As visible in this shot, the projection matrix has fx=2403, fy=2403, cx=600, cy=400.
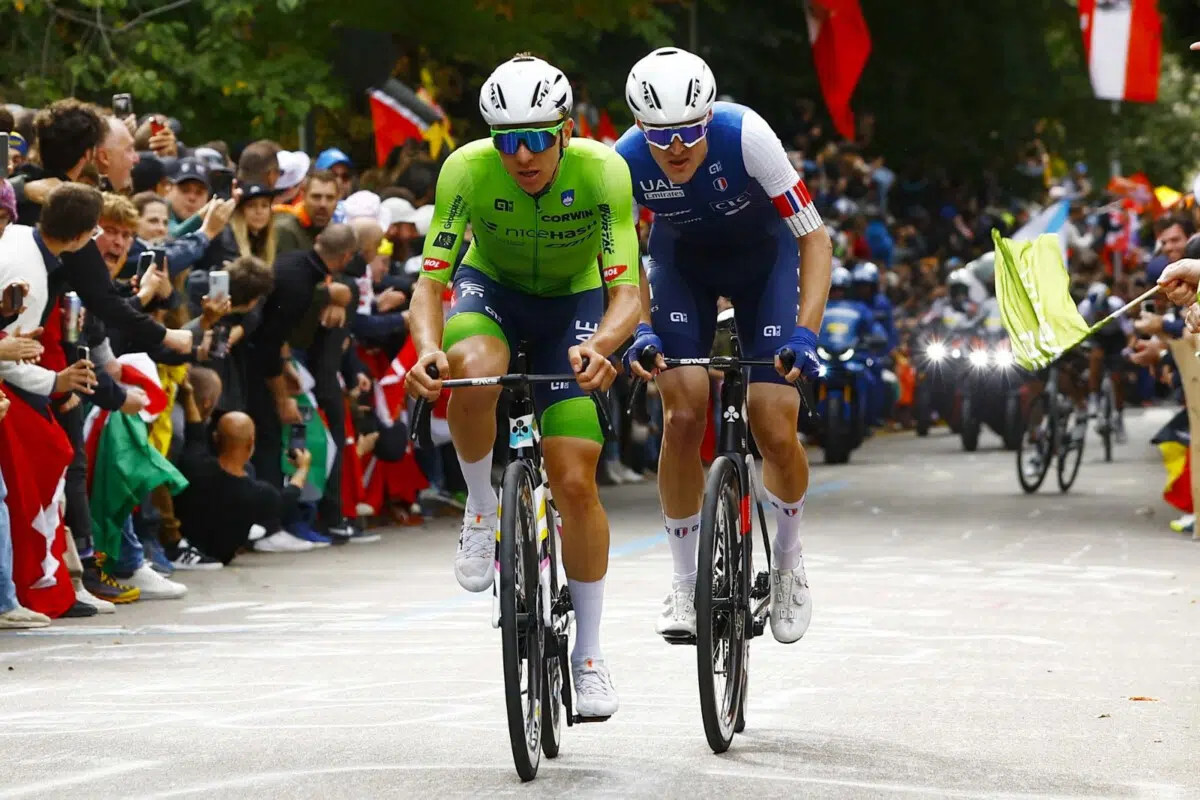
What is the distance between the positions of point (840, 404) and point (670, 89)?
1657cm

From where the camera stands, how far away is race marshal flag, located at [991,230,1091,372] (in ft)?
27.3

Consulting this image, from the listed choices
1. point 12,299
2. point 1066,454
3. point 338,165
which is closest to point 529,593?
point 12,299

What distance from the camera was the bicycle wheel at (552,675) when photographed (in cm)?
721

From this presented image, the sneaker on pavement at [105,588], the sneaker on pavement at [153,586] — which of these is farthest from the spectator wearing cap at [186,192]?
the sneaker on pavement at [105,588]

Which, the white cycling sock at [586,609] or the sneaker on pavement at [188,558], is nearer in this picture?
the white cycling sock at [586,609]

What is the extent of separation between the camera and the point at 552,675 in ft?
23.9

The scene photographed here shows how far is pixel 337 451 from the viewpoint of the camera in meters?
15.3

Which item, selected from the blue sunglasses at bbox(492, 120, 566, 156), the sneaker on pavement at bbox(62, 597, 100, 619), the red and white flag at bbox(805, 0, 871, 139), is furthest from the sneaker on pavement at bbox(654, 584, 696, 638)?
the red and white flag at bbox(805, 0, 871, 139)

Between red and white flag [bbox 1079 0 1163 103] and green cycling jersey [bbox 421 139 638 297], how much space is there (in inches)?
742

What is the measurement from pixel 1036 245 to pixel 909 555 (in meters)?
6.15

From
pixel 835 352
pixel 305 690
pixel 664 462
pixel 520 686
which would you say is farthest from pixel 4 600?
pixel 835 352

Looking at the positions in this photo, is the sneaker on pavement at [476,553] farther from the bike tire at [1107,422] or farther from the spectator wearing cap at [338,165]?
the bike tire at [1107,422]

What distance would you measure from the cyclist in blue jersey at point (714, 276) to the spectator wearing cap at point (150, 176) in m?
5.74

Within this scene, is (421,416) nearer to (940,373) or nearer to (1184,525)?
(1184,525)
